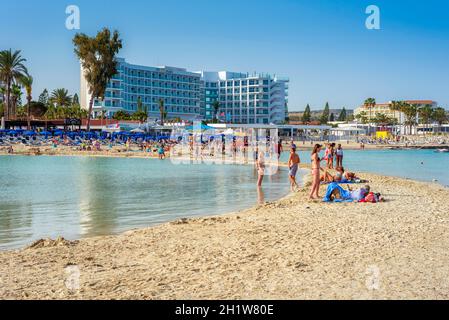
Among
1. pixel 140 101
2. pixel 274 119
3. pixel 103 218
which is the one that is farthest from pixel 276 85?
pixel 103 218

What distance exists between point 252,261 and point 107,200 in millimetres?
9853

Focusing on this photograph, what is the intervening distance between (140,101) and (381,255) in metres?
103

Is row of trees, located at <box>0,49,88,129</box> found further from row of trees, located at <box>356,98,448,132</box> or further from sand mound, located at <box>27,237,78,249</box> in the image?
row of trees, located at <box>356,98,448,132</box>

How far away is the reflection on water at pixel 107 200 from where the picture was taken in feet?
36.2

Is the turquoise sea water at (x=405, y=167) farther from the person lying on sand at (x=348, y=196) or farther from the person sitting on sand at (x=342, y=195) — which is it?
the person sitting on sand at (x=342, y=195)

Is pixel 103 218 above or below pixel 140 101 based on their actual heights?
below

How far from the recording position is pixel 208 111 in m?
140

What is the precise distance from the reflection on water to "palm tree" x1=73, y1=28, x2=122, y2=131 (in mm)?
32214

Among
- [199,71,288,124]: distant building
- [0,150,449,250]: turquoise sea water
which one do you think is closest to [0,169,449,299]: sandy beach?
[0,150,449,250]: turquoise sea water

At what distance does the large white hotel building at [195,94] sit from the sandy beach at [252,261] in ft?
309

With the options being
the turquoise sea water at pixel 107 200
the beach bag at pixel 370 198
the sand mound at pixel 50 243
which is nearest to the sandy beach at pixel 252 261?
the sand mound at pixel 50 243

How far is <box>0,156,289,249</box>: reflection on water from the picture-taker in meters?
11.0

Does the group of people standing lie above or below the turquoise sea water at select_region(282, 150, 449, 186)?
above
